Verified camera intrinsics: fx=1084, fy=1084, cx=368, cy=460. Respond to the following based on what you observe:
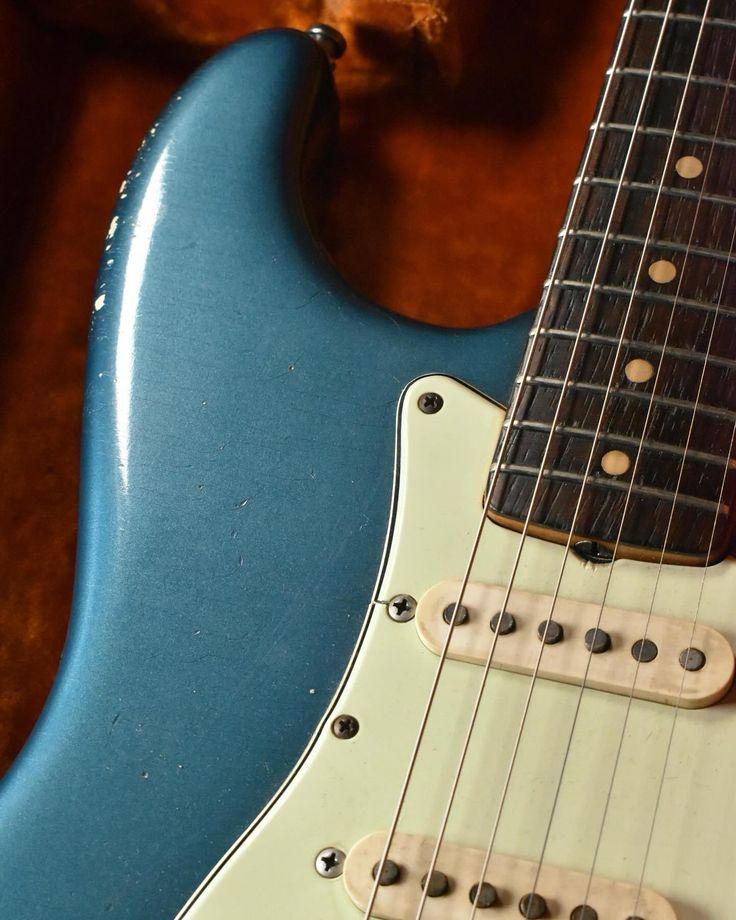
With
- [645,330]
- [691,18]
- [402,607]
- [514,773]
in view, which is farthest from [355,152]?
[514,773]

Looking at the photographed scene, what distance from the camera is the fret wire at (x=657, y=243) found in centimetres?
72

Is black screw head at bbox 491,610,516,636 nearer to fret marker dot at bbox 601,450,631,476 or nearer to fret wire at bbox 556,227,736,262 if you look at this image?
fret marker dot at bbox 601,450,631,476

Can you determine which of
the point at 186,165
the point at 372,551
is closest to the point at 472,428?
the point at 372,551

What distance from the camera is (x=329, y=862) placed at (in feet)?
1.86

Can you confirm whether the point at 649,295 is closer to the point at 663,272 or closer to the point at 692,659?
the point at 663,272

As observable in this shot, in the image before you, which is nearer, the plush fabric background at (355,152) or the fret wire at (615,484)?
the fret wire at (615,484)

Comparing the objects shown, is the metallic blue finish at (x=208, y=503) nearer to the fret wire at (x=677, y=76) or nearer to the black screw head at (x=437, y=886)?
the black screw head at (x=437, y=886)

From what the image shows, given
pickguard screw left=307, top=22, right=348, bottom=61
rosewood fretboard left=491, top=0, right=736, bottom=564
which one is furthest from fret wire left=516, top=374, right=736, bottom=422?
pickguard screw left=307, top=22, right=348, bottom=61

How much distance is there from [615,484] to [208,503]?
0.84ft

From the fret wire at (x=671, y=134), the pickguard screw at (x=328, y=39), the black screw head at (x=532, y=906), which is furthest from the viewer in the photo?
the pickguard screw at (x=328, y=39)

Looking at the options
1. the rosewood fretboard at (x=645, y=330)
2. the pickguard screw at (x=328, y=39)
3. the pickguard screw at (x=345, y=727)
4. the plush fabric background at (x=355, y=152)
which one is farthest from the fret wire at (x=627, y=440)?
the pickguard screw at (x=328, y=39)

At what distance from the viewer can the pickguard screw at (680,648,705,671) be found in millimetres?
592

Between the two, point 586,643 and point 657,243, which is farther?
point 657,243

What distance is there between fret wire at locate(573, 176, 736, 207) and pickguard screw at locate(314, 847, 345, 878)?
469mm
